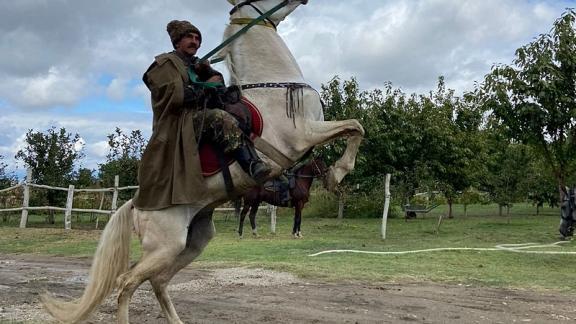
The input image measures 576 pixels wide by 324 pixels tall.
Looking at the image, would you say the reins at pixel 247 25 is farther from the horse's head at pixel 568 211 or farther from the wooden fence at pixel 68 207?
the wooden fence at pixel 68 207

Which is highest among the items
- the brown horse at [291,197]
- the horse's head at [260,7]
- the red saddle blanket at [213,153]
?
the horse's head at [260,7]

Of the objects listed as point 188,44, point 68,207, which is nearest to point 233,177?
point 188,44

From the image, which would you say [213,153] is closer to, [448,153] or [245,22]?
[245,22]

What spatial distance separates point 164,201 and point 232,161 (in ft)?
1.78

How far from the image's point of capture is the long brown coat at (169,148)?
3822 millimetres

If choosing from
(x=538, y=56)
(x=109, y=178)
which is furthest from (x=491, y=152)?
(x=109, y=178)

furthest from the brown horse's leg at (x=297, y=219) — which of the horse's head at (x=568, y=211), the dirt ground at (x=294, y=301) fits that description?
the dirt ground at (x=294, y=301)

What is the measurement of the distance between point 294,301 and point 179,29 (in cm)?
304

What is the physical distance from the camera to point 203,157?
3963 mm

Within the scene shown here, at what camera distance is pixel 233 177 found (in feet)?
13.0

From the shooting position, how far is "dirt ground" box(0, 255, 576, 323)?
4.97 metres

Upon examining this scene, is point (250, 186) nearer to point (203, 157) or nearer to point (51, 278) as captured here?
point (203, 157)

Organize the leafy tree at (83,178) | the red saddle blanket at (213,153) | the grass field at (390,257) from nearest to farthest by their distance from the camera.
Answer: the red saddle blanket at (213,153) → the grass field at (390,257) → the leafy tree at (83,178)

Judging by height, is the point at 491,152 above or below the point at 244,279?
above
